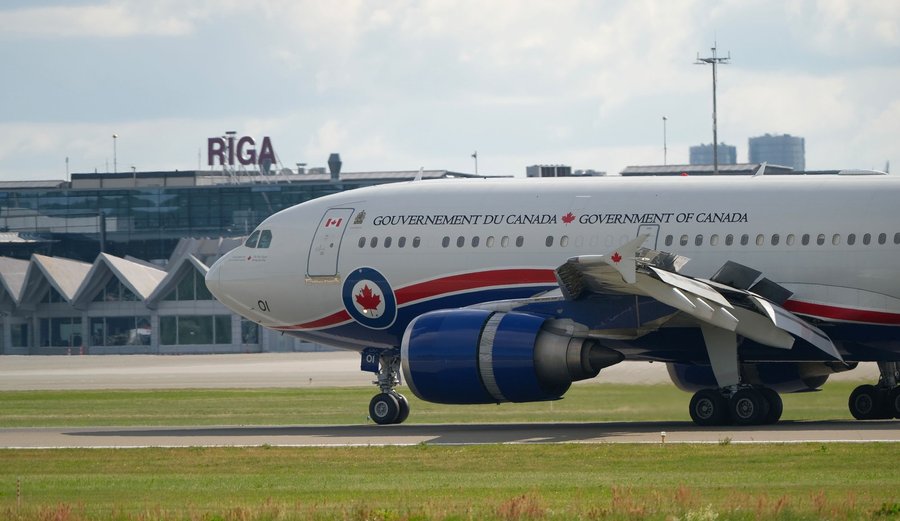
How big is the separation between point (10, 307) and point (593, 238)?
63.7 metres

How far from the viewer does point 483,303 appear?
91.6ft

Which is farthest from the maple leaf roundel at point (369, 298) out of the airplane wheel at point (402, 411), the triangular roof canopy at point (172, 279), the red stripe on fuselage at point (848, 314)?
the triangular roof canopy at point (172, 279)

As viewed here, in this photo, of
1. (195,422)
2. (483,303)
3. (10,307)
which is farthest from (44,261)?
(483,303)

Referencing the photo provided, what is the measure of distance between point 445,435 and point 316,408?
10527 mm

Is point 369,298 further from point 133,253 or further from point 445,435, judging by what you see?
point 133,253

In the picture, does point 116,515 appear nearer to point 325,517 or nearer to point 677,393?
point 325,517

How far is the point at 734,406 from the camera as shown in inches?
1014

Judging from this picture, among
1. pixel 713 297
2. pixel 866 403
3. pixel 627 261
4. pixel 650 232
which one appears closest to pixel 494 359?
pixel 627 261

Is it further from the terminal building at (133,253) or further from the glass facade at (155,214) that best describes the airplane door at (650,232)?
the glass facade at (155,214)

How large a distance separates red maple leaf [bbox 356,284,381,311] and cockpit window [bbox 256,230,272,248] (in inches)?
110

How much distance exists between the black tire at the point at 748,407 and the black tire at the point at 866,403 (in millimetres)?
3220

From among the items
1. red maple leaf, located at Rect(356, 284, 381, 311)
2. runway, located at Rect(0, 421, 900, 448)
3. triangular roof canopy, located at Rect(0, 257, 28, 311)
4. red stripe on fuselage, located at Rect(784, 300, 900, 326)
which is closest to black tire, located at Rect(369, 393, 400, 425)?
runway, located at Rect(0, 421, 900, 448)

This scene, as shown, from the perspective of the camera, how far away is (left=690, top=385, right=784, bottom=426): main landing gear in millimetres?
25672

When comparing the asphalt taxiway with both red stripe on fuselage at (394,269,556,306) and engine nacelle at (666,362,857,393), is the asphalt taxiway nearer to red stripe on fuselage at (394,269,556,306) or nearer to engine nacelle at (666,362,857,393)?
engine nacelle at (666,362,857,393)
